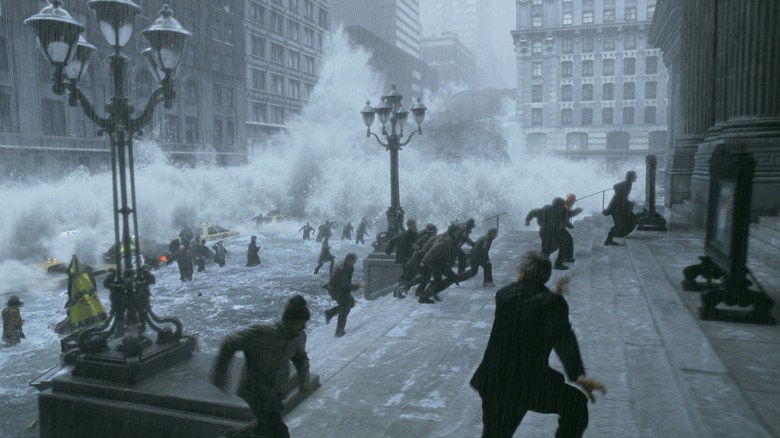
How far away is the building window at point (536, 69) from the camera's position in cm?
6309

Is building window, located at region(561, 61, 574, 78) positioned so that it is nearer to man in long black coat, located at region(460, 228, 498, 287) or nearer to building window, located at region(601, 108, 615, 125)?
building window, located at region(601, 108, 615, 125)

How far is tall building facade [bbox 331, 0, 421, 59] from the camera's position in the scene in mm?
118188

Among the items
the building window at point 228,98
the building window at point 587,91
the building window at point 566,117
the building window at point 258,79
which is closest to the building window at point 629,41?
the building window at point 587,91

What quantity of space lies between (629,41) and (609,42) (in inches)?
73.3

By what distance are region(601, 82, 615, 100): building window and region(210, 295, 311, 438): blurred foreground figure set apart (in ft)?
203

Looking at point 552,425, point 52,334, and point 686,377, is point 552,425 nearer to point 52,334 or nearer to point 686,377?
point 686,377

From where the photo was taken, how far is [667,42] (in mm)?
25484

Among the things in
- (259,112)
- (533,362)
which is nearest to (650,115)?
(259,112)

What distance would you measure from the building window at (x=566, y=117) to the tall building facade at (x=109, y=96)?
31903 millimetres

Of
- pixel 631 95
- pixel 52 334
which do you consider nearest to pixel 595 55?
pixel 631 95

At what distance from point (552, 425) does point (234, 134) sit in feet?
181

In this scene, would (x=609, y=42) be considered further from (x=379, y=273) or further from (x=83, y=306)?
(x=83, y=306)

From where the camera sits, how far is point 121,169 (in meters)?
6.88

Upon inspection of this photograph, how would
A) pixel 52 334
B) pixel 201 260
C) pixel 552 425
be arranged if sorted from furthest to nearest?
pixel 201 260, pixel 52 334, pixel 552 425
